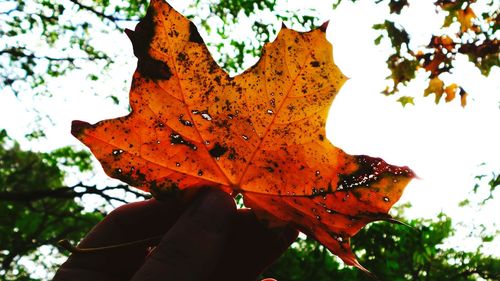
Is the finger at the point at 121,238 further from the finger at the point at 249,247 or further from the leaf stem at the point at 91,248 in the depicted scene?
the finger at the point at 249,247

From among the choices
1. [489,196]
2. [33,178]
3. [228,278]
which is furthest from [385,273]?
[33,178]

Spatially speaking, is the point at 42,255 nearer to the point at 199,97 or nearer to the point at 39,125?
the point at 39,125

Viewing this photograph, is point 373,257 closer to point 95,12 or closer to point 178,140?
point 178,140

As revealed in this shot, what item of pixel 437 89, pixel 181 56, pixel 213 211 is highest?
pixel 437 89

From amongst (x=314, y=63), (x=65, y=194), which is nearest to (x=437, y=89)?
(x=314, y=63)

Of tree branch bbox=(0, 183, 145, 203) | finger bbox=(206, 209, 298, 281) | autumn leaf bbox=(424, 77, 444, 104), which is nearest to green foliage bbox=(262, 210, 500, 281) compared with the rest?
autumn leaf bbox=(424, 77, 444, 104)

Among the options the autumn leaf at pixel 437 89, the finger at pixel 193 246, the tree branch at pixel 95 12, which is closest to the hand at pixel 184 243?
the finger at pixel 193 246

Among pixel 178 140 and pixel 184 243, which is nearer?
pixel 184 243
